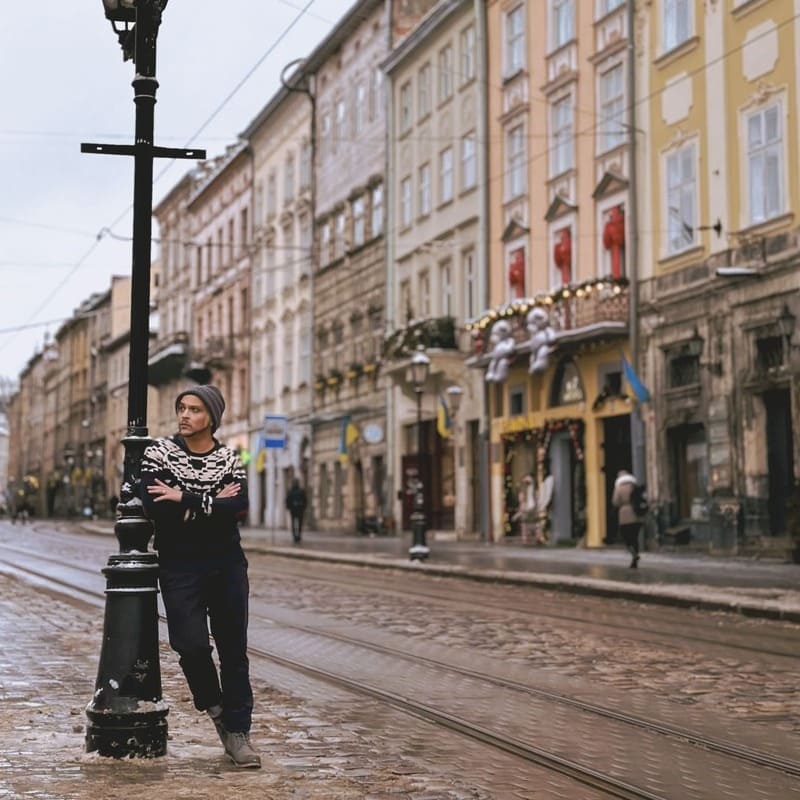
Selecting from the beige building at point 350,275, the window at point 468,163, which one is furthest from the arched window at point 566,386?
the beige building at point 350,275

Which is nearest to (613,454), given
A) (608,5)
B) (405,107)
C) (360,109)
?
(608,5)

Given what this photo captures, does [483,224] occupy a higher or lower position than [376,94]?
lower

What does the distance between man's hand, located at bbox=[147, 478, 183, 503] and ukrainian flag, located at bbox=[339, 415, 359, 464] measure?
38.1 meters

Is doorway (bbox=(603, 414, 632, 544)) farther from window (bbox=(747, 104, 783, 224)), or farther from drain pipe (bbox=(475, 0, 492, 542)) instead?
window (bbox=(747, 104, 783, 224))

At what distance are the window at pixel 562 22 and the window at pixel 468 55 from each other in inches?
170

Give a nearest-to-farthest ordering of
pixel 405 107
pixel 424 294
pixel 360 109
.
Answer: pixel 424 294 < pixel 405 107 < pixel 360 109

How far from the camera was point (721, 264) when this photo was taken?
2578 centimetres

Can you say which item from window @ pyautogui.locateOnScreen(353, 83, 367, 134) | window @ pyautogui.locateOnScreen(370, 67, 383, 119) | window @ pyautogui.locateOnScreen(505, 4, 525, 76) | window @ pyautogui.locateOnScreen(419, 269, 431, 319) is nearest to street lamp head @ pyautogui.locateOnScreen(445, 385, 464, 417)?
window @ pyautogui.locateOnScreen(419, 269, 431, 319)

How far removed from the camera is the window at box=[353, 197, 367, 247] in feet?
149

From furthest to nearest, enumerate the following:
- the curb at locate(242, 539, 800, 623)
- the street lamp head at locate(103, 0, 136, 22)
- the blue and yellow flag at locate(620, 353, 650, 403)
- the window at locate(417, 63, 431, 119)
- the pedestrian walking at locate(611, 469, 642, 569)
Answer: the window at locate(417, 63, 431, 119) < the blue and yellow flag at locate(620, 353, 650, 403) < the pedestrian walking at locate(611, 469, 642, 569) < the curb at locate(242, 539, 800, 623) < the street lamp head at locate(103, 0, 136, 22)

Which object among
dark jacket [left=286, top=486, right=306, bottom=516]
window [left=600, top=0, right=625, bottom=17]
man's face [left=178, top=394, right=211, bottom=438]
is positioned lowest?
man's face [left=178, top=394, right=211, bottom=438]

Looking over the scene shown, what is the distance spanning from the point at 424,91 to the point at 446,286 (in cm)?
590

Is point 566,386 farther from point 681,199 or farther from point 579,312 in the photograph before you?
point 681,199

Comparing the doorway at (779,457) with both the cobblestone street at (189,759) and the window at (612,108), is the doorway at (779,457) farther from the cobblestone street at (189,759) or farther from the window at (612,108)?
the cobblestone street at (189,759)
